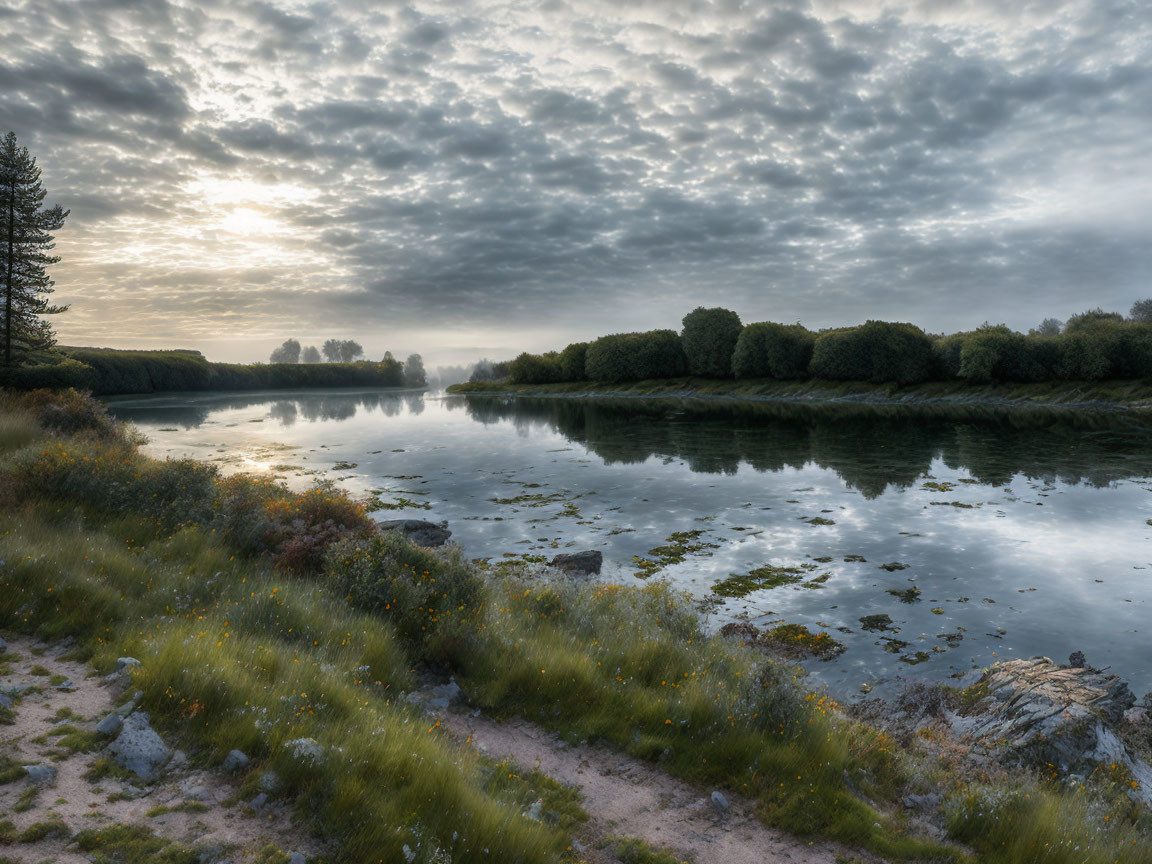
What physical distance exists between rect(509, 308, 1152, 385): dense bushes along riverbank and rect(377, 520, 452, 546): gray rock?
9756 centimetres

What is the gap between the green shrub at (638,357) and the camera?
448 ft

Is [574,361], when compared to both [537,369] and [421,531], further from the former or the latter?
[421,531]

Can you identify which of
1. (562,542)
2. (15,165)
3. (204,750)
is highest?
(15,165)

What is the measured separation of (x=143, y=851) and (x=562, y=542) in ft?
55.8

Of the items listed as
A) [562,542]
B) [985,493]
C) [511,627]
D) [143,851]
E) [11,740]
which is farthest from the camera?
[985,493]

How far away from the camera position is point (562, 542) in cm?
2203

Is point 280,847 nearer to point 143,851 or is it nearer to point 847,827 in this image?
point 143,851

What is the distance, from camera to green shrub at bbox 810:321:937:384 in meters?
102

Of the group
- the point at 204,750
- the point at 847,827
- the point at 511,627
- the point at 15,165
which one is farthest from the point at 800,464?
the point at 15,165

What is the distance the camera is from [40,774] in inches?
238

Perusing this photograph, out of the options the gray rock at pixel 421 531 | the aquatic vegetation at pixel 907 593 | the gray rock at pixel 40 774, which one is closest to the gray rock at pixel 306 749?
the gray rock at pixel 40 774

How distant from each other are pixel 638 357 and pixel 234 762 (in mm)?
133778

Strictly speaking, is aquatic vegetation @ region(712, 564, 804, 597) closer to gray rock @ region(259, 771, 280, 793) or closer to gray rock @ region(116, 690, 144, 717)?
gray rock @ region(259, 771, 280, 793)

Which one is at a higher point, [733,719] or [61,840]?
[61,840]
